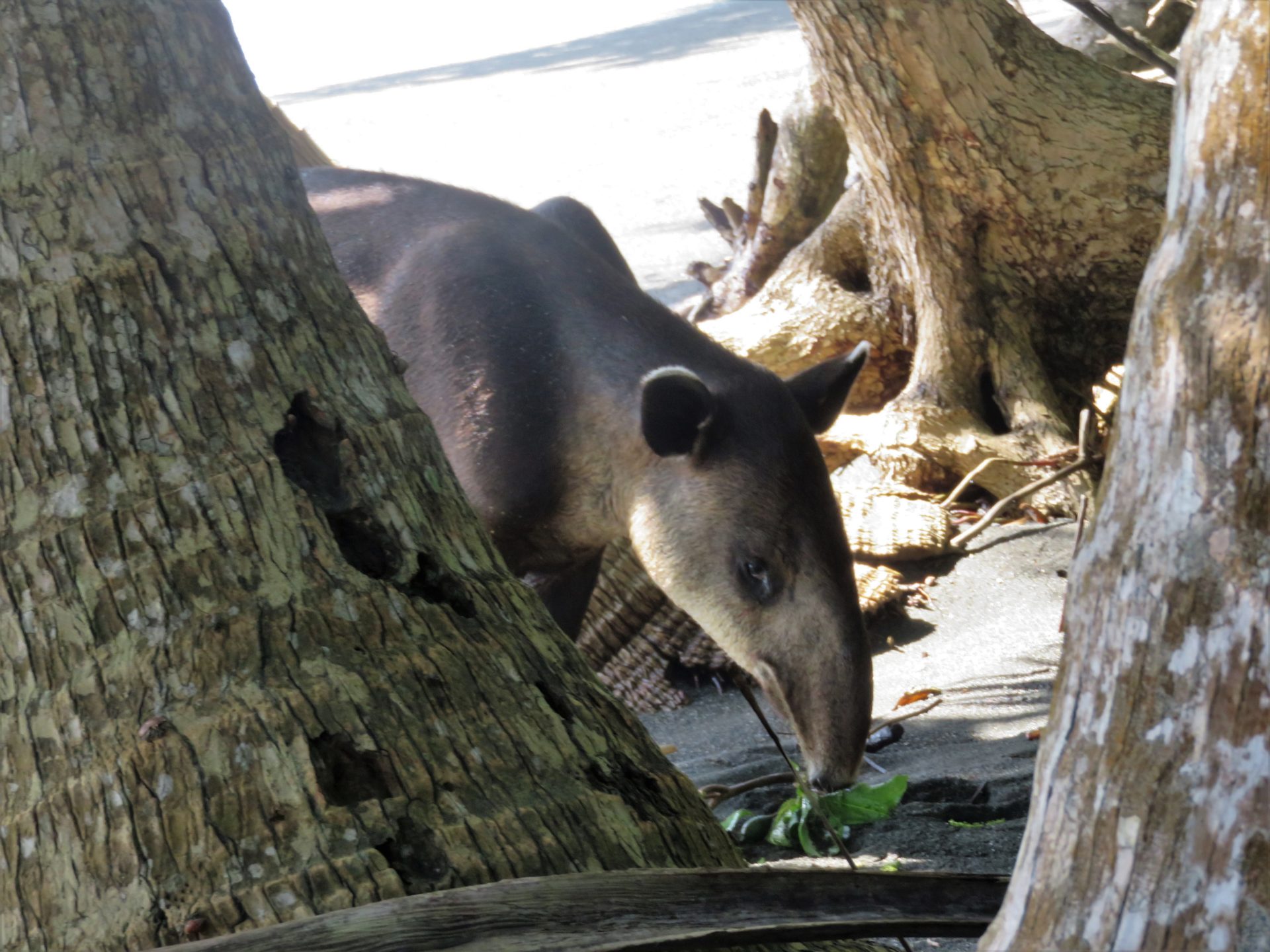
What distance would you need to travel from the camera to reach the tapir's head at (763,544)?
469 cm

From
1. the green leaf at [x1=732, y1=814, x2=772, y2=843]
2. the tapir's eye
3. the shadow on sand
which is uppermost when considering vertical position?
the shadow on sand

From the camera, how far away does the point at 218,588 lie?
1982mm

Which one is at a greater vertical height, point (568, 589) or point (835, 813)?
point (568, 589)

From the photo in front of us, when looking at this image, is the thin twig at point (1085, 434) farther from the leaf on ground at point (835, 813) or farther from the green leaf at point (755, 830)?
the green leaf at point (755, 830)

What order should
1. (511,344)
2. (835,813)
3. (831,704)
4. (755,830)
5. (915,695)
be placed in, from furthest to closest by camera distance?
(915,695) < (511,344) < (831,704) < (755,830) < (835,813)

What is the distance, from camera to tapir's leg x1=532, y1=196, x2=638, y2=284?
6180 millimetres

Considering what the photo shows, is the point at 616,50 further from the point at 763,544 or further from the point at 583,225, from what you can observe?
the point at 763,544

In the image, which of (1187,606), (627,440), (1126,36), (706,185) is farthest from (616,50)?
(1187,606)

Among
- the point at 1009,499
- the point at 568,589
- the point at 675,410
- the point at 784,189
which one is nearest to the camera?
the point at 675,410

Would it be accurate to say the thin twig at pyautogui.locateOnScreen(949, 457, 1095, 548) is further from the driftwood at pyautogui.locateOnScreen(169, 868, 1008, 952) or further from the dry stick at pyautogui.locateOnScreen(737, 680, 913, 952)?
the driftwood at pyautogui.locateOnScreen(169, 868, 1008, 952)

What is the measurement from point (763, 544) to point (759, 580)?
132mm

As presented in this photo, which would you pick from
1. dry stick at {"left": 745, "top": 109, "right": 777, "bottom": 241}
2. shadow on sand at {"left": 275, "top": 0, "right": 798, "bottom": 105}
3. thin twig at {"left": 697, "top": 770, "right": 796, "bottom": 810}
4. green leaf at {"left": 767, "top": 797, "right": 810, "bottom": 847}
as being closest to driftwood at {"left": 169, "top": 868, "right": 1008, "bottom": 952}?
thin twig at {"left": 697, "top": 770, "right": 796, "bottom": 810}

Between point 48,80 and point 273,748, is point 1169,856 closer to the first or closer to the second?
point 273,748

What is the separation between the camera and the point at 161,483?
2018 millimetres
